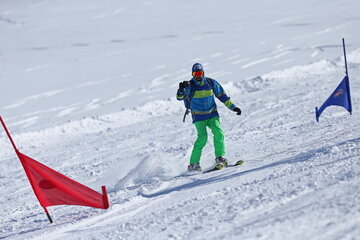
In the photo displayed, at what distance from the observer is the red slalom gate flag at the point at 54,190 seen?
17.6 ft

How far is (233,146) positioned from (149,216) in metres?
4.04

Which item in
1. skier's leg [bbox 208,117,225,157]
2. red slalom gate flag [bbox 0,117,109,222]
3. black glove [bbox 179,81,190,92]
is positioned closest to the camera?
red slalom gate flag [bbox 0,117,109,222]

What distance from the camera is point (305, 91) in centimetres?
1330

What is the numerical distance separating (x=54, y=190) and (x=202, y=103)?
7.43 feet

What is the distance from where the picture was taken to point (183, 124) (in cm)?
1212

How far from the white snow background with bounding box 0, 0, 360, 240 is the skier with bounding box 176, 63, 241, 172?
1.35 feet

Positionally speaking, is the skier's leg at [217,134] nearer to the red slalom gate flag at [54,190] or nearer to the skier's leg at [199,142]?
the skier's leg at [199,142]

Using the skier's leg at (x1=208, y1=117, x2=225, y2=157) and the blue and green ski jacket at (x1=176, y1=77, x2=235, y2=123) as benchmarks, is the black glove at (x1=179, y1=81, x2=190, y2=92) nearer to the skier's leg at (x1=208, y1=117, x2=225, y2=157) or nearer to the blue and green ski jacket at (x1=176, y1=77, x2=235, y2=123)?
the blue and green ski jacket at (x1=176, y1=77, x2=235, y2=123)

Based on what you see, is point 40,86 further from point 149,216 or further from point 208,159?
point 149,216

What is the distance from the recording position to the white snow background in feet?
15.1

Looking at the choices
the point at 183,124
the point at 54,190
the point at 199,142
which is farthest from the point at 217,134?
the point at 183,124

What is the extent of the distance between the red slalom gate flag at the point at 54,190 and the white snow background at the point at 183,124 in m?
0.20

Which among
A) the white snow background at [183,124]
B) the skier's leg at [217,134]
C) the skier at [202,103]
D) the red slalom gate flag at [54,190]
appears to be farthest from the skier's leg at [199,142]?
the red slalom gate flag at [54,190]

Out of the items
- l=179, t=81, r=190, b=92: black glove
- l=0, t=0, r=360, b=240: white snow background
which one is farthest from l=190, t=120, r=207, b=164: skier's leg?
l=179, t=81, r=190, b=92: black glove
